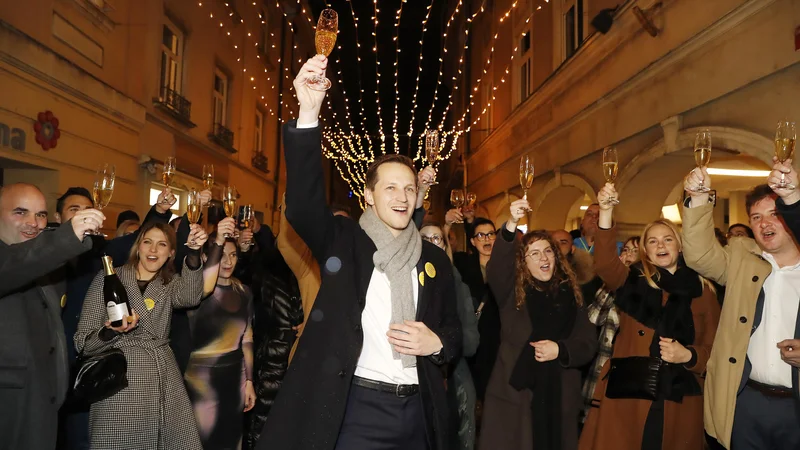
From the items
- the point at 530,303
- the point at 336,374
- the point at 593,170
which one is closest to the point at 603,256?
the point at 530,303

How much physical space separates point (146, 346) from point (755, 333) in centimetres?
348

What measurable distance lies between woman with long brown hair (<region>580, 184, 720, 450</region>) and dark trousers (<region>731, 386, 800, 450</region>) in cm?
41

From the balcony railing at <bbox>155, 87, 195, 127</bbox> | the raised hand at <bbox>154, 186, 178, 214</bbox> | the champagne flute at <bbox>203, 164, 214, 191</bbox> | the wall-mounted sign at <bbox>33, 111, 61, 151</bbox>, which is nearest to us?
the champagne flute at <bbox>203, 164, 214, 191</bbox>

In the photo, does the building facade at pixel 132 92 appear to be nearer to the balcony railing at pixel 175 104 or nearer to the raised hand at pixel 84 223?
the balcony railing at pixel 175 104

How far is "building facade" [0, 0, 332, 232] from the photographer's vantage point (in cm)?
671

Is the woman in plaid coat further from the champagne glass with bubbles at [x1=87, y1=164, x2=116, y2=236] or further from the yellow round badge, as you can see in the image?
the yellow round badge

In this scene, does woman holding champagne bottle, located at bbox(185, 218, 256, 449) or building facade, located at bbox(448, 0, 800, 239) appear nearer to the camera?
woman holding champagne bottle, located at bbox(185, 218, 256, 449)

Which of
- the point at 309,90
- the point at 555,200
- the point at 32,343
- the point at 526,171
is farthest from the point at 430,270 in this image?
the point at 555,200

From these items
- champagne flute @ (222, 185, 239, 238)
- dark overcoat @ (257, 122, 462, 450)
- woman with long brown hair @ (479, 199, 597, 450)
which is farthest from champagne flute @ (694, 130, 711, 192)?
champagne flute @ (222, 185, 239, 238)

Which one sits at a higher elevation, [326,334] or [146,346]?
[326,334]

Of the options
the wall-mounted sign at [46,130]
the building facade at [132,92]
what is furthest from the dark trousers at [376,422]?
the wall-mounted sign at [46,130]

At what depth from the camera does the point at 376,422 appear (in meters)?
2.24

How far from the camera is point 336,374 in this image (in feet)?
7.04

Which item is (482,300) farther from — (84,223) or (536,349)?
(84,223)
